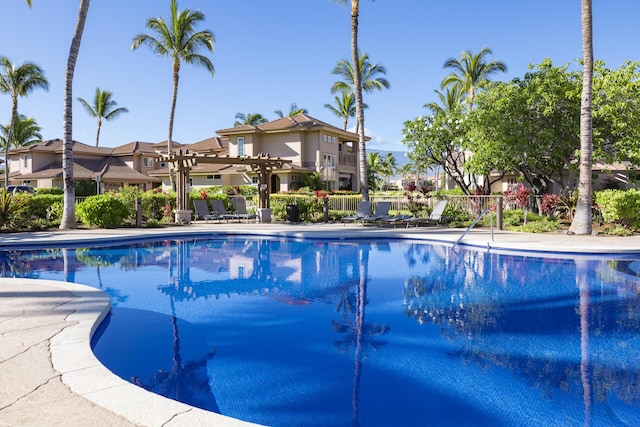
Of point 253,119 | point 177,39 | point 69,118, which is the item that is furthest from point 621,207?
point 253,119

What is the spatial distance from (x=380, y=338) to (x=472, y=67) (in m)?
37.1

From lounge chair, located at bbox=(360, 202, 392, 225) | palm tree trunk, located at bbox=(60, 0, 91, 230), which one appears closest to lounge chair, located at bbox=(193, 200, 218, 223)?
palm tree trunk, located at bbox=(60, 0, 91, 230)

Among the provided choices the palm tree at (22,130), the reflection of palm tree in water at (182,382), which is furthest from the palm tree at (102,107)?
the reflection of palm tree in water at (182,382)

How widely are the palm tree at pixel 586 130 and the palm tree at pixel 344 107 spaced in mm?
33583

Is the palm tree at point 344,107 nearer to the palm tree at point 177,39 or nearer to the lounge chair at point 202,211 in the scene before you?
the palm tree at point 177,39

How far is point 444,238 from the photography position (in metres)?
15.5

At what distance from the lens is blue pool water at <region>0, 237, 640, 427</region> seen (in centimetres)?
422

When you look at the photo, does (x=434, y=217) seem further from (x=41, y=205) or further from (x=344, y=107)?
(x=344, y=107)

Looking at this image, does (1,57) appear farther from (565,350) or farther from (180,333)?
(565,350)

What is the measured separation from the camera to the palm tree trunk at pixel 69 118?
667 inches

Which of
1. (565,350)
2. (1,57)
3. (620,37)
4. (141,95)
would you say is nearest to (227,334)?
(565,350)

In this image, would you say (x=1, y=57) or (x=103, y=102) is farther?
(x=103, y=102)

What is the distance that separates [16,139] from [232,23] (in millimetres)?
42851

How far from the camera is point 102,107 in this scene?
2179 inches
